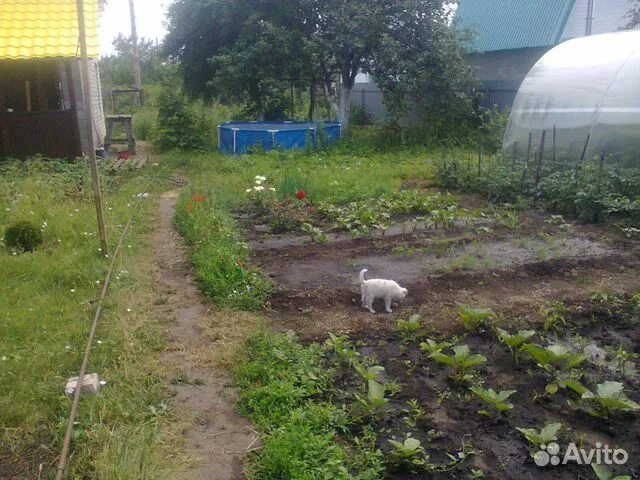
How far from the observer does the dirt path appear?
3.30 m

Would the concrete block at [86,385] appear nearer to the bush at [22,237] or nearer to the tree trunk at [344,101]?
the bush at [22,237]

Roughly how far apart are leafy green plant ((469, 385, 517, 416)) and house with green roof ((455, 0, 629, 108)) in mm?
15096

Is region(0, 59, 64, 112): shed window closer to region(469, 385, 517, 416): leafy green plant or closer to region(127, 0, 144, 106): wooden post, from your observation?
region(469, 385, 517, 416): leafy green plant

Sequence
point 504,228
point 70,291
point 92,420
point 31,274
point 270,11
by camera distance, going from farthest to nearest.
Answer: point 270,11, point 504,228, point 31,274, point 70,291, point 92,420

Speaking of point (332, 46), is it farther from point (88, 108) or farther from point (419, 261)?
point (88, 108)

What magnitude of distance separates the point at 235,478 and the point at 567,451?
176cm

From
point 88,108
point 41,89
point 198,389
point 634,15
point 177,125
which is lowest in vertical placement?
point 198,389

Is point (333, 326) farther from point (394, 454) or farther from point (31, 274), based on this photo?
point (31, 274)

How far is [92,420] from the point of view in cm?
349

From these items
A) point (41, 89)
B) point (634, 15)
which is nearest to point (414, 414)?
point (41, 89)

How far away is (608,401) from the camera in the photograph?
3.48m

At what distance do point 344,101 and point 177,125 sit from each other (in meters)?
4.71

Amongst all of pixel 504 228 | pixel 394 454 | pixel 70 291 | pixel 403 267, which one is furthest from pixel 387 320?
pixel 504 228

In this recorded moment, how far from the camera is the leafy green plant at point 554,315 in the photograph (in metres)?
4.75
